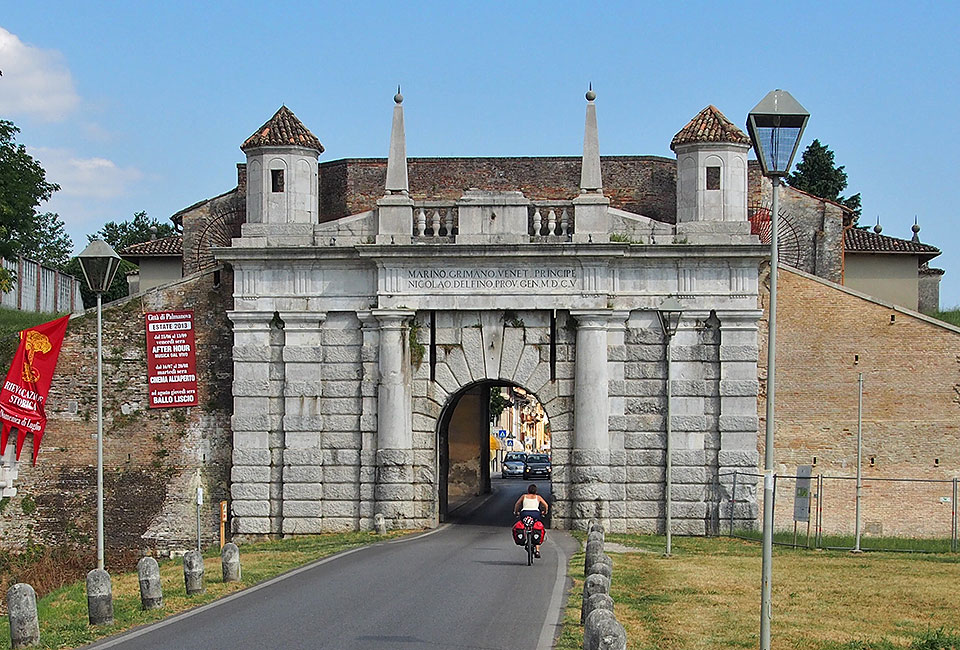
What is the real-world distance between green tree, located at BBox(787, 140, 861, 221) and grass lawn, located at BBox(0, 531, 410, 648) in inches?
1527

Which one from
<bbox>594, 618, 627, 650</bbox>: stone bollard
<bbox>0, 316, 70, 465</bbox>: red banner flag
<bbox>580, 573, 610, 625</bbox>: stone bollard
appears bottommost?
<bbox>580, 573, 610, 625</bbox>: stone bollard

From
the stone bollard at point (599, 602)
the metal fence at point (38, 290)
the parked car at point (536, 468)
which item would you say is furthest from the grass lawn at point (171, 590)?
the parked car at point (536, 468)

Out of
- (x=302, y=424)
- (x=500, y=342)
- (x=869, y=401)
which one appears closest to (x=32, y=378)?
(x=302, y=424)

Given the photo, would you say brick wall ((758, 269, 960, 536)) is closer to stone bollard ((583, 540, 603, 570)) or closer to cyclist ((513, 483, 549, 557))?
cyclist ((513, 483, 549, 557))

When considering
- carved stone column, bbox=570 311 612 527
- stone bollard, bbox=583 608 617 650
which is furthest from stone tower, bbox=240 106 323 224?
stone bollard, bbox=583 608 617 650

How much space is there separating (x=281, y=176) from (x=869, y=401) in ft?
49.8

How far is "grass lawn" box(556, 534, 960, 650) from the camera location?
54.9 ft

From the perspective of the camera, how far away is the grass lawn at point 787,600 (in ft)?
54.9

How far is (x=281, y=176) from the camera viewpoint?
3347 centimetres

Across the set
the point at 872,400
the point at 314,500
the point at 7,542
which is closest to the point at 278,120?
the point at 314,500

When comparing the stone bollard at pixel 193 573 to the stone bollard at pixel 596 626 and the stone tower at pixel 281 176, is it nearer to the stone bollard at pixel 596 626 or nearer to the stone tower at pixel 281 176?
the stone bollard at pixel 596 626

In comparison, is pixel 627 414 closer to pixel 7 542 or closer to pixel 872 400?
pixel 872 400

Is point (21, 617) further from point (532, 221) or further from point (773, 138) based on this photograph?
point (532, 221)

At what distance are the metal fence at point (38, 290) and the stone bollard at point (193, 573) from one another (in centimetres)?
3090
